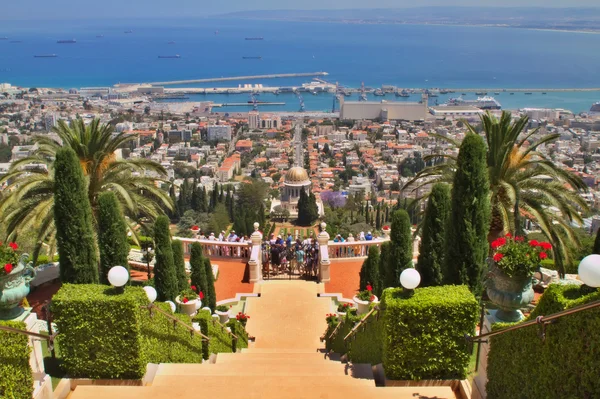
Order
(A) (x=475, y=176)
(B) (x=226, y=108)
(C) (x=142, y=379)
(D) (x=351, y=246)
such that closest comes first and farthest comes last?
1. (C) (x=142, y=379)
2. (A) (x=475, y=176)
3. (D) (x=351, y=246)
4. (B) (x=226, y=108)

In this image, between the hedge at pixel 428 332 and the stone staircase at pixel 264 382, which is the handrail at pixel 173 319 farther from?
the hedge at pixel 428 332

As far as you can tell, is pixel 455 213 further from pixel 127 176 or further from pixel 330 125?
pixel 330 125

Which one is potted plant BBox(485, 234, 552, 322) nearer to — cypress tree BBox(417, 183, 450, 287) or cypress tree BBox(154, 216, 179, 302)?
cypress tree BBox(417, 183, 450, 287)

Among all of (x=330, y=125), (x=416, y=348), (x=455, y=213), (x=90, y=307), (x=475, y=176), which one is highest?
(x=475, y=176)

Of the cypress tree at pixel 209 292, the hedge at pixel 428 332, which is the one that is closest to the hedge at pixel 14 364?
the hedge at pixel 428 332

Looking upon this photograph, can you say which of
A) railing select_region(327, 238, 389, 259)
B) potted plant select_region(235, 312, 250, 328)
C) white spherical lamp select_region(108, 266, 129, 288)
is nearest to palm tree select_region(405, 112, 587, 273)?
railing select_region(327, 238, 389, 259)

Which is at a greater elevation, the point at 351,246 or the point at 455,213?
the point at 455,213


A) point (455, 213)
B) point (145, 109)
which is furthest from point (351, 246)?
point (145, 109)
